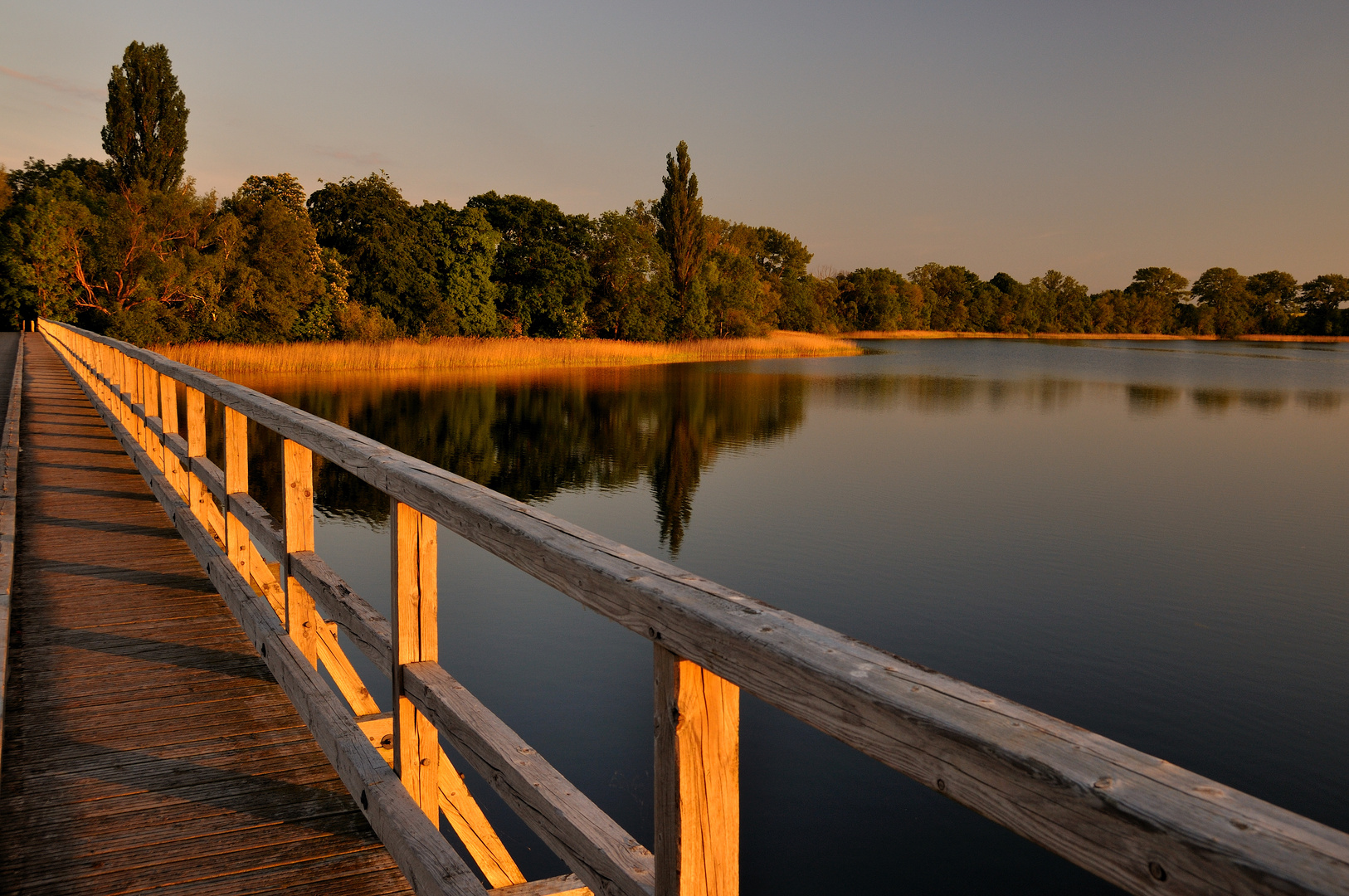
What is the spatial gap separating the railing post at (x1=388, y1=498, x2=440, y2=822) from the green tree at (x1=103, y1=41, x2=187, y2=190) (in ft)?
144

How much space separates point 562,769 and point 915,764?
596 cm

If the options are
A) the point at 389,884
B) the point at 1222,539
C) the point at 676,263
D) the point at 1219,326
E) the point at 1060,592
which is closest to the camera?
the point at 389,884

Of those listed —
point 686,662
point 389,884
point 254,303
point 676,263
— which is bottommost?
point 389,884

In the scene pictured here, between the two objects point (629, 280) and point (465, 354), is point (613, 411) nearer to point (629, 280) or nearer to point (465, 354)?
point (465, 354)

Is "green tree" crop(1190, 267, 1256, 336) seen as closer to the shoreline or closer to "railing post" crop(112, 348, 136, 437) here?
the shoreline

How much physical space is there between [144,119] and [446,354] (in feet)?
55.2

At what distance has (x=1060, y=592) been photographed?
10445 millimetres

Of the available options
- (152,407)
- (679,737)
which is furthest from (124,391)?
(679,737)

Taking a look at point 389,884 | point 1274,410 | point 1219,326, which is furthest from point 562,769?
point 1219,326

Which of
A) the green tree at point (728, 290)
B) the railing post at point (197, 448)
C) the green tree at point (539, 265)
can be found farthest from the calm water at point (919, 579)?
the green tree at point (728, 290)

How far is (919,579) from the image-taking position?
1100 centimetres

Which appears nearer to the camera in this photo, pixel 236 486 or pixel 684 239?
pixel 236 486

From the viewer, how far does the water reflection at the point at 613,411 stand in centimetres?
1719

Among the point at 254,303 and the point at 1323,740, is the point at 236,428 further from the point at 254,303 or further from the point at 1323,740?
the point at 254,303
